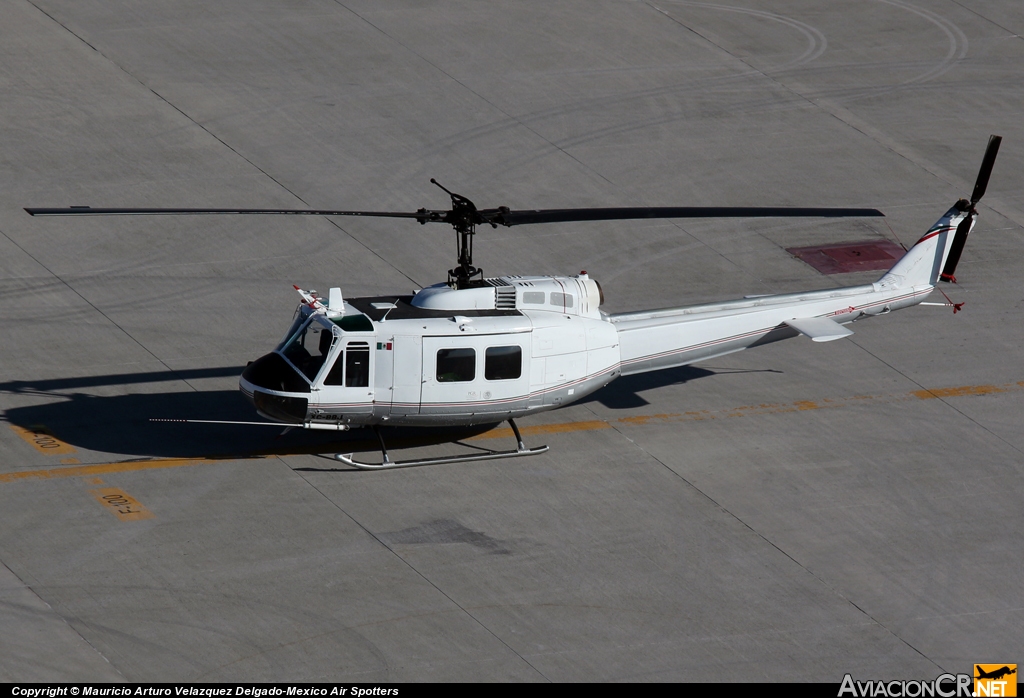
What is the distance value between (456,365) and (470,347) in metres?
0.34

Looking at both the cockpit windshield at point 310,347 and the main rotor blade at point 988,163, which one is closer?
the cockpit windshield at point 310,347

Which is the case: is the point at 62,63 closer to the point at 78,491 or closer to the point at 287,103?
the point at 287,103

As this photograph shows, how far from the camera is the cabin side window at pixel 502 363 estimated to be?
64.3 feet

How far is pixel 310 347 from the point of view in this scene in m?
19.2

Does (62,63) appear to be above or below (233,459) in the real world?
above

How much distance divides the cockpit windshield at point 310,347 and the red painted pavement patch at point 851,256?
482 inches

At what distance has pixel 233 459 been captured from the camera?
19734 millimetres

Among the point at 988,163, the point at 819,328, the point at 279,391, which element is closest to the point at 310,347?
the point at 279,391

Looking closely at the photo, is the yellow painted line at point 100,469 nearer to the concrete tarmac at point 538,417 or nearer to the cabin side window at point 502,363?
the concrete tarmac at point 538,417

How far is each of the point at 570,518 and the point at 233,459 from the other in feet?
16.8

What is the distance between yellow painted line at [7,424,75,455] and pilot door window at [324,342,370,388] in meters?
4.19

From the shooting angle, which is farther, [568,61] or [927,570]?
[568,61]

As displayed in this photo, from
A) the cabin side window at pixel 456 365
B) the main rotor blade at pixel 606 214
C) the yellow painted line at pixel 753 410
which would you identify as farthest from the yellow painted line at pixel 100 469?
the main rotor blade at pixel 606 214

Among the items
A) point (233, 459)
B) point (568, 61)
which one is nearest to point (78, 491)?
point (233, 459)
